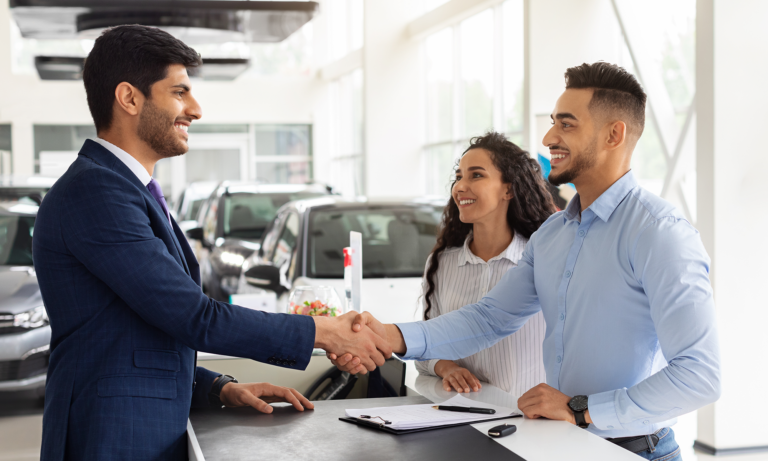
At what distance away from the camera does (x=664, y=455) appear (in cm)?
182

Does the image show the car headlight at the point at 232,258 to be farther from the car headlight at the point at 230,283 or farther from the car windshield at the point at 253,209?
the car windshield at the point at 253,209

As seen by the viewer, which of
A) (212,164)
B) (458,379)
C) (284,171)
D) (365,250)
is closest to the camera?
(458,379)

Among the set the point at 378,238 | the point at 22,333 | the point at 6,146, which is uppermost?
the point at 6,146

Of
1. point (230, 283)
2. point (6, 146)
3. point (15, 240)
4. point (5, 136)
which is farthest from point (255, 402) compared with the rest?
point (5, 136)

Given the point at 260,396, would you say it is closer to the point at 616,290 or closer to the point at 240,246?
the point at 616,290

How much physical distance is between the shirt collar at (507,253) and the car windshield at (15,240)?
3.46 meters

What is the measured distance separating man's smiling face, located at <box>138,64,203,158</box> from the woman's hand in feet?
3.47

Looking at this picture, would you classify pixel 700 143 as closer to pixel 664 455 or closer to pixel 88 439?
pixel 664 455

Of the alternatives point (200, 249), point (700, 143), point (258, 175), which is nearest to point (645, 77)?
point (700, 143)

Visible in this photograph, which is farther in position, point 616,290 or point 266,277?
point 266,277

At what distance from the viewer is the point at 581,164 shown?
192 centimetres

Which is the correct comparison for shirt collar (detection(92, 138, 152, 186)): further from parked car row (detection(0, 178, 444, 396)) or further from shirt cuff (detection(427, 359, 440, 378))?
parked car row (detection(0, 178, 444, 396))

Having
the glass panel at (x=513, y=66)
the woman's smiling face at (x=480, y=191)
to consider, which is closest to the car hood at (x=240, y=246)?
the glass panel at (x=513, y=66)

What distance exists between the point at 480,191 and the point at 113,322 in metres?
1.35
